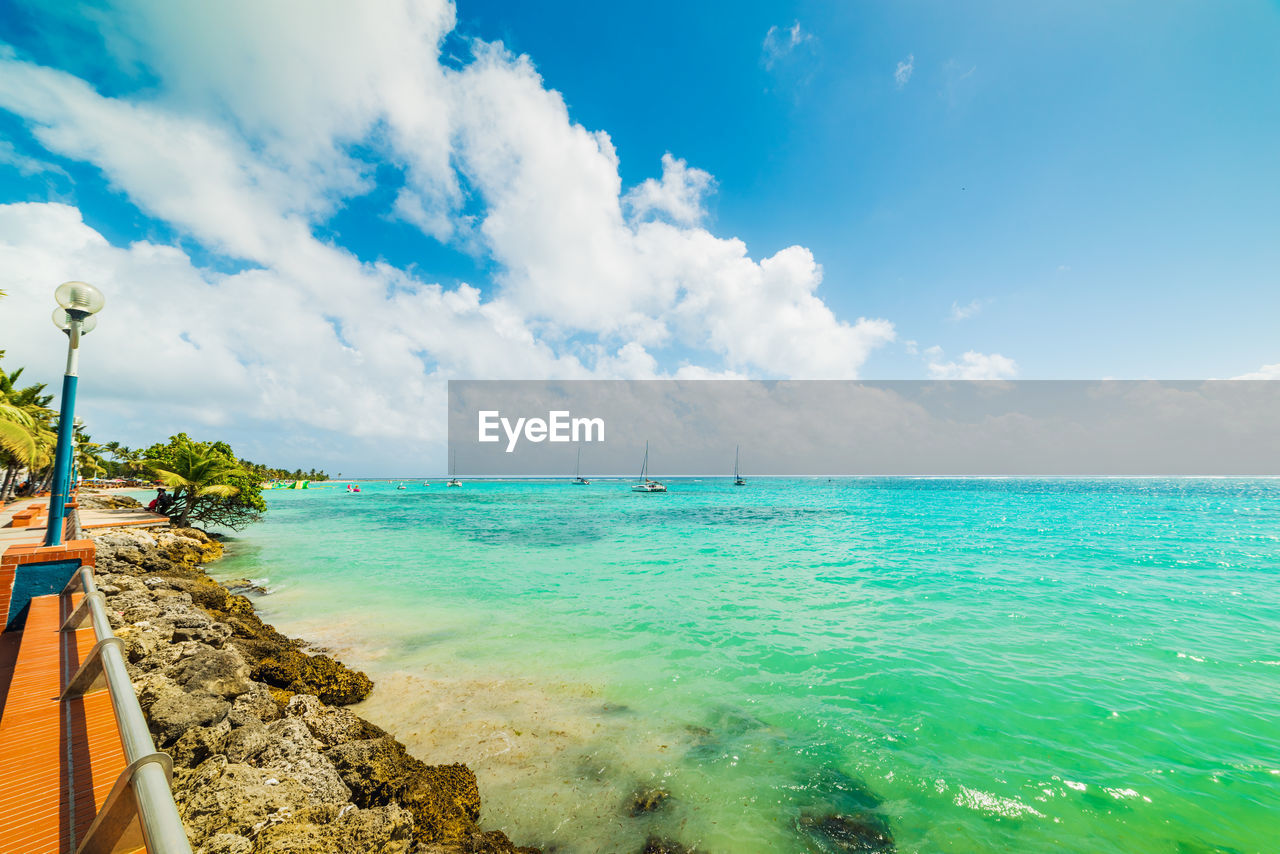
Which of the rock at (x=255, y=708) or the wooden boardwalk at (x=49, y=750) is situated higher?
the wooden boardwalk at (x=49, y=750)

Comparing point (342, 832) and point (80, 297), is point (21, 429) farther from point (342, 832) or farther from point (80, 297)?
point (342, 832)

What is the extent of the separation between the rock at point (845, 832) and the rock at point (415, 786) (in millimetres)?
4148

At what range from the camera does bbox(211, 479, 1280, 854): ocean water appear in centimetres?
626

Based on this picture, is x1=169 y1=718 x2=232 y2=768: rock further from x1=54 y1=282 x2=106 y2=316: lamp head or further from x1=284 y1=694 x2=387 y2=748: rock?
x1=54 y1=282 x2=106 y2=316: lamp head

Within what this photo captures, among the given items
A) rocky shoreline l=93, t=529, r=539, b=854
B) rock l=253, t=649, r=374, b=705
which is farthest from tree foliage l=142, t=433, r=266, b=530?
rock l=253, t=649, r=374, b=705

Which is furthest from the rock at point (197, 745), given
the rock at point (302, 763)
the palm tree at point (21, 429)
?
the palm tree at point (21, 429)

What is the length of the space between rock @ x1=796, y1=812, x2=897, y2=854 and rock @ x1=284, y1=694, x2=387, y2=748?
6.13 metres

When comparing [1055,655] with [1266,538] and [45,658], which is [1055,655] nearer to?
[45,658]

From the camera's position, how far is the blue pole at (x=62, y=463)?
6578 millimetres

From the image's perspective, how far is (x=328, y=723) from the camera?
21.9 feet

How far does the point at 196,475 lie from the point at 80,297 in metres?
26.3

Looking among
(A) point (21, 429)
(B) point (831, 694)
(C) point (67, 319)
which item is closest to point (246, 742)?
(C) point (67, 319)

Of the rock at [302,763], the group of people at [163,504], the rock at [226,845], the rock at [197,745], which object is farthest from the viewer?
the group of people at [163,504]

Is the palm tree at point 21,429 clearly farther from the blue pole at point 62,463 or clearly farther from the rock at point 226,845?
the rock at point 226,845
